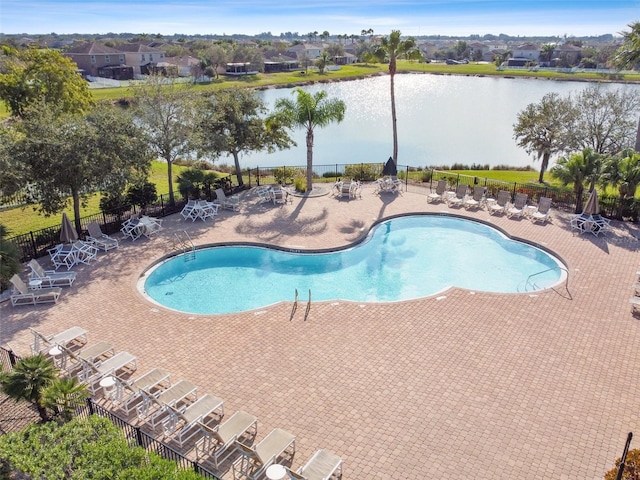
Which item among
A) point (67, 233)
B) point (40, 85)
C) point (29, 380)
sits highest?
point (40, 85)

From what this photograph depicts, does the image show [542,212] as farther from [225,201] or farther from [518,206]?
[225,201]

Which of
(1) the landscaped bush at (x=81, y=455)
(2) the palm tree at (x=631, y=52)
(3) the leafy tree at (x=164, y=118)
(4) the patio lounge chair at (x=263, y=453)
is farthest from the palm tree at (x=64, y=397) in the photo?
(2) the palm tree at (x=631, y=52)

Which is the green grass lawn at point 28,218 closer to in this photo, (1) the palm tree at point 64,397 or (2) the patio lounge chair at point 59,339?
(2) the patio lounge chair at point 59,339

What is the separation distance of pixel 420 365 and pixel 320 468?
164 inches

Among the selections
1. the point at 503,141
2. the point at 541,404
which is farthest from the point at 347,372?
the point at 503,141

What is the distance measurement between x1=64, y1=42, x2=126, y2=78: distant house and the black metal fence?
104761 millimetres

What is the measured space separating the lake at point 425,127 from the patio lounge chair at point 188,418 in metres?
24.3

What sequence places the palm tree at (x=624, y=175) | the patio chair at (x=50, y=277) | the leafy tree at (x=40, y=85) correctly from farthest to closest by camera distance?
1. the leafy tree at (x=40, y=85)
2. the palm tree at (x=624, y=175)
3. the patio chair at (x=50, y=277)

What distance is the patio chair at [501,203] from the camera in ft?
71.7

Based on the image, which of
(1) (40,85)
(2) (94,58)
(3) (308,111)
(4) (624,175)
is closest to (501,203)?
(4) (624,175)

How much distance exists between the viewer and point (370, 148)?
43.4 m

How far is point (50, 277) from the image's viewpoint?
1513cm

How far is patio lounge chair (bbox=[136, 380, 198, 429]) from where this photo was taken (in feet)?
30.7

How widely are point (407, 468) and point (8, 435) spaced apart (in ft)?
23.3
